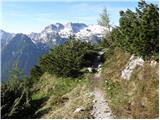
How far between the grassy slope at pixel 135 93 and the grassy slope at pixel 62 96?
1.83 m

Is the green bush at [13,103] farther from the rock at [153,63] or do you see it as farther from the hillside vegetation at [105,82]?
the rock at [153,63]

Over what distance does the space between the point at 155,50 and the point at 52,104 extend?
9241 millimetres

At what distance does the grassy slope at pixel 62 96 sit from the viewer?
2500 cm

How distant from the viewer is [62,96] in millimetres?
30641

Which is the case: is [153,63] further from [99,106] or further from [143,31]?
[99,106]

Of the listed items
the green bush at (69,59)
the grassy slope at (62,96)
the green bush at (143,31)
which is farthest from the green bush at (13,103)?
the green bush at (143,31)

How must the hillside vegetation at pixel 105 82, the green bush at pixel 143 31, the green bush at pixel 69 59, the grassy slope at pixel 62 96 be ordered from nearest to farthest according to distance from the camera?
the hillside vegetation at pixel 105 82
the grassy slope at pixel 62 96
the green bush at pixel 143 31
the green bush at pixel 69 59

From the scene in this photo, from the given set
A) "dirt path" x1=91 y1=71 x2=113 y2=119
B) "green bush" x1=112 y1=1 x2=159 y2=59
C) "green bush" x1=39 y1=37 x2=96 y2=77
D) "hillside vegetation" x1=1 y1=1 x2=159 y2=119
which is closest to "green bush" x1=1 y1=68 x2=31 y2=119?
"hillside vegetation" x1=1 y1=1 x2=159 y2=119

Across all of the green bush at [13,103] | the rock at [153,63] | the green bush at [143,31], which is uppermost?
the green bush at [143,31]

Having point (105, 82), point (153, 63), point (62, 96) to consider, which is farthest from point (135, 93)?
point (62, 96)

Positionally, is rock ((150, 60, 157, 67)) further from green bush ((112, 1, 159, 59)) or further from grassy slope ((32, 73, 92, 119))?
grassy slope ((32, 73, 92, 119))

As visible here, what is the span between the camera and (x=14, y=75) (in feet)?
170

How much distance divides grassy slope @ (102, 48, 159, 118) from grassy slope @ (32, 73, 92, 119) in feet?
6.01

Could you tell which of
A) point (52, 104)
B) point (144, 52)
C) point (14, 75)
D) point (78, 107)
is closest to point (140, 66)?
point (144, 52)
